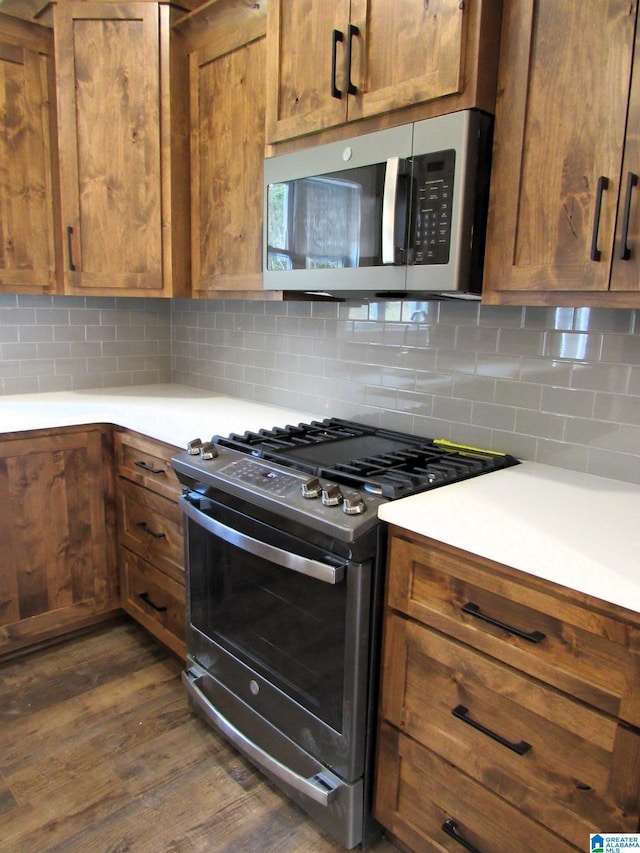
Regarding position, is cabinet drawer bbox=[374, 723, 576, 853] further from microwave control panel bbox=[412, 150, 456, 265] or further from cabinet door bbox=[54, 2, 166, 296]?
cabinet door bbox=[54, 2, 166, 296]

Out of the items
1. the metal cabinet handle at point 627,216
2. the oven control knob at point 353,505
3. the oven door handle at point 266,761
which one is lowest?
the oven door handle at point 266,761

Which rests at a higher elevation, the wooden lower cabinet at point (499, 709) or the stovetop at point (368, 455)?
the stovetop at point (368, 455)

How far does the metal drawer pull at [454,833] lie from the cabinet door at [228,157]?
1.67 m

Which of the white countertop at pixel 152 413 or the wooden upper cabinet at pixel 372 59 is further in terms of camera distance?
the white countertop at pixel 152 413

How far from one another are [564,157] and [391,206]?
1.33 ft

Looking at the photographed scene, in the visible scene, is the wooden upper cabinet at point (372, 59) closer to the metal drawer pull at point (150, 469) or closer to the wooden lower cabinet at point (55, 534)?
the metal drawer pull at point (150, 469)

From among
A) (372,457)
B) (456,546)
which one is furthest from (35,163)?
(456,546)

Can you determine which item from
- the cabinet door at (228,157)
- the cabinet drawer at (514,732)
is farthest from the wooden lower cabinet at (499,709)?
the cabinet door at (228,157)

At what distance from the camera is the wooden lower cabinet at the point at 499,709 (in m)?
1.04

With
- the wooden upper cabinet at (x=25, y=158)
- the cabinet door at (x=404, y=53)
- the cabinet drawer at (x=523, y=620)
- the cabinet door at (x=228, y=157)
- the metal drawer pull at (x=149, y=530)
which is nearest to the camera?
the cabinet drawer at (x=523, y=620)

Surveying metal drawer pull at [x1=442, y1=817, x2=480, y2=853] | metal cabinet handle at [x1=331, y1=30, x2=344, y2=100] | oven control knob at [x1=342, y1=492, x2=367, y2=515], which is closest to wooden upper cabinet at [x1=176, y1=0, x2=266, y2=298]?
metal cabinet handle at [x1=331, y1=30, x2=344, y2=100]

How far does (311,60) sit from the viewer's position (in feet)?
5.68

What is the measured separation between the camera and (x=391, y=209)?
4.98ft

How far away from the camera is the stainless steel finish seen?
1512 mm
